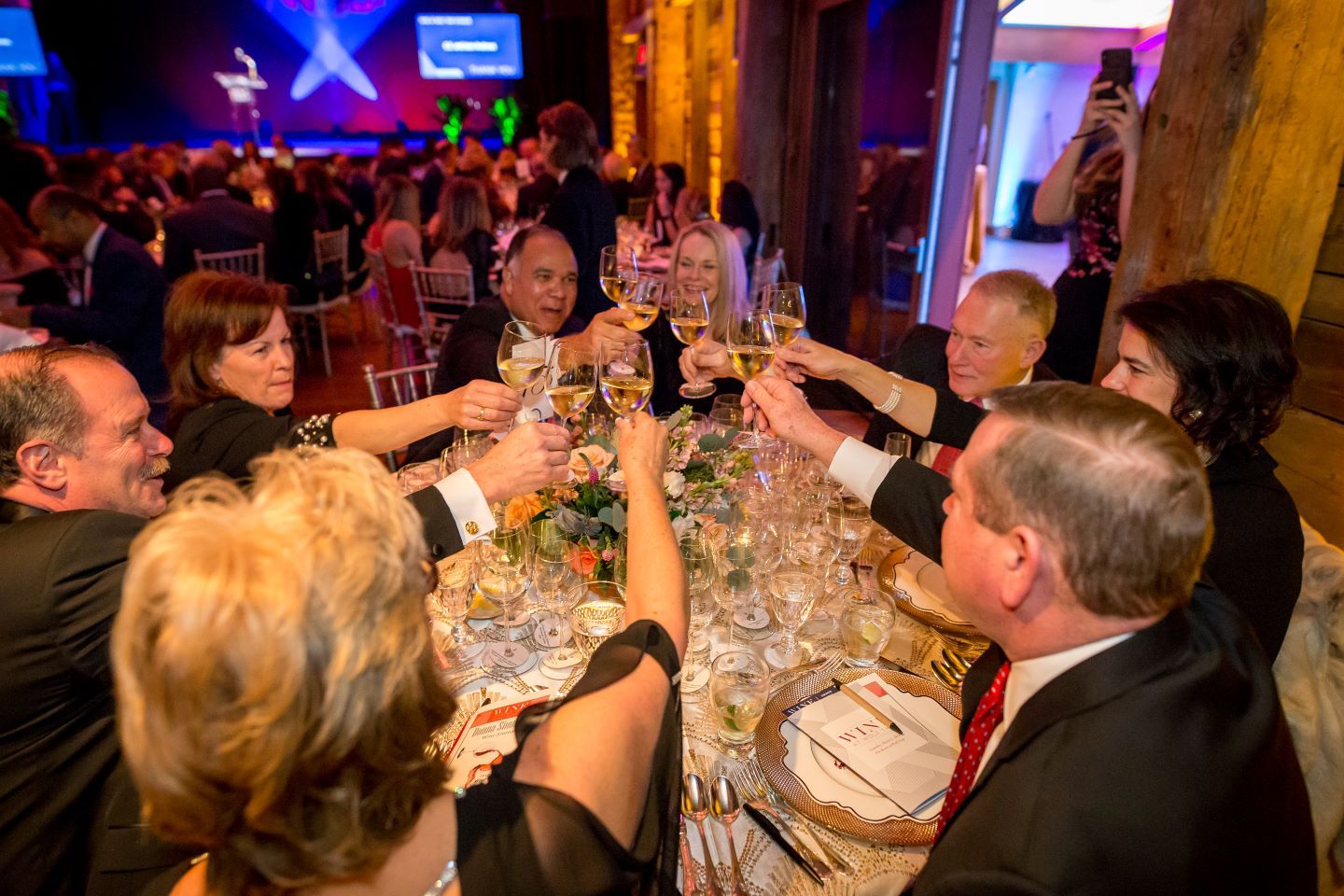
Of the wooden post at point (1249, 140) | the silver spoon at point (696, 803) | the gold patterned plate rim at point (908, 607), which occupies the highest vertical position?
the wooden post at point (1249, 140)

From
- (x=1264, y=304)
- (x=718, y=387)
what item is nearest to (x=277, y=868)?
(x=1264, y=304)

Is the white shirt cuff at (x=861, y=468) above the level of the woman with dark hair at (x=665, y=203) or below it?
below

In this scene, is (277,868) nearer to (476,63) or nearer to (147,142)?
(476,63)

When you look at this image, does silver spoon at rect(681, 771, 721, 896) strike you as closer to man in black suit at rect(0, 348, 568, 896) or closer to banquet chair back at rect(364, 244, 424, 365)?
man in black suit at rect(0, 348, 568, 896)

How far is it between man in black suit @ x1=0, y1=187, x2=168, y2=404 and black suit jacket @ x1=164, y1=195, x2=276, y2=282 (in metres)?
1.25

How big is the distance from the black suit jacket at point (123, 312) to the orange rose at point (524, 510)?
391cm

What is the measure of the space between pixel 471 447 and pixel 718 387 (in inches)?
71.9

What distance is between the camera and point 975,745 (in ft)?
4.07

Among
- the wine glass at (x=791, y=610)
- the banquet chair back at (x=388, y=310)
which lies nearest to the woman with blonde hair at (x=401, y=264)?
the banquet chair back at (x=388, y=310)

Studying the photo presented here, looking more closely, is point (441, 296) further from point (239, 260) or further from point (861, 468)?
point (861, 468)

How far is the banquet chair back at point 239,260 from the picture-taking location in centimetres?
620

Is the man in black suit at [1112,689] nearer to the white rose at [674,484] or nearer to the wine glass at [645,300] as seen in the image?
the white rose at [674,484]

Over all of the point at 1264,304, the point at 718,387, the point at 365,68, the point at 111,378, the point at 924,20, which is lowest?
the point at 718,387

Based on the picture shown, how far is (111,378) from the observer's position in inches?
63.9
